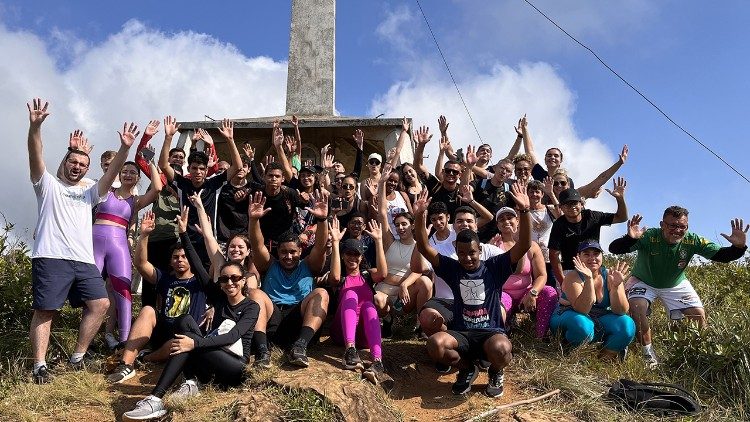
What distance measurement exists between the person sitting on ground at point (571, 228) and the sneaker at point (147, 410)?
3966mm

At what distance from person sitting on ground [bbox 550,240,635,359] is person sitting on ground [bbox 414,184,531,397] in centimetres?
88

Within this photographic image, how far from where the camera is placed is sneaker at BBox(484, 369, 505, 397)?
5.09m

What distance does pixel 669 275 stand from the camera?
6.13 m

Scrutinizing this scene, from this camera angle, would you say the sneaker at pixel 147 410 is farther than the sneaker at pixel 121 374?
No

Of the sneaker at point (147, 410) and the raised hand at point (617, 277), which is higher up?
the raised hand at point (617, 277)

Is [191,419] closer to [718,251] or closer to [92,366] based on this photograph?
[92,366]

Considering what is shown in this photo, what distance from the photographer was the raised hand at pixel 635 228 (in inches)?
238

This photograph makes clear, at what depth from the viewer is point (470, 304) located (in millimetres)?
5172

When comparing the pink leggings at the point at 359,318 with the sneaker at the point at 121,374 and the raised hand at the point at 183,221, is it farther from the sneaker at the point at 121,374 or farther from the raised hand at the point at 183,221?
the sneaker at the point at 121,374

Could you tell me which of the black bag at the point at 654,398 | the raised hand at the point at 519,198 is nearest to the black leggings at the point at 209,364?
the raised hand at the point at 519,198

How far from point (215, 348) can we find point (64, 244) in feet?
5.35

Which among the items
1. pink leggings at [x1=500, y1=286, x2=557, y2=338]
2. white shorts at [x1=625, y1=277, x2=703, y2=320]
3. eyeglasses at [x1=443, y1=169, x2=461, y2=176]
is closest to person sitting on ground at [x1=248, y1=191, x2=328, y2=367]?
pink leggings at [x1=500, y1=286, x2=557, y2=338]

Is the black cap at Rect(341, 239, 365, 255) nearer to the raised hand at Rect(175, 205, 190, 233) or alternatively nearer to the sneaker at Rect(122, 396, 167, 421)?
the raised hand at Rect(175, 205, 190, 233)

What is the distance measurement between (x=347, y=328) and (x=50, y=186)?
2848 mm
